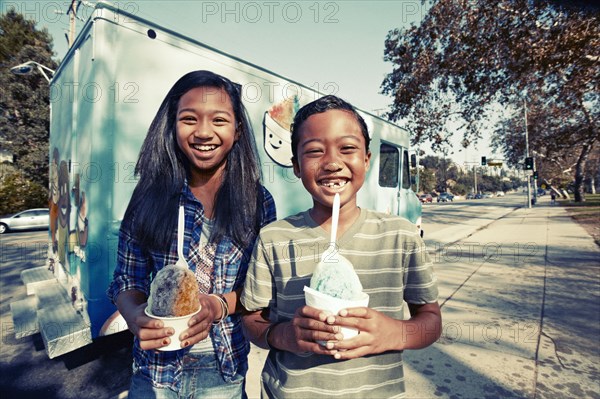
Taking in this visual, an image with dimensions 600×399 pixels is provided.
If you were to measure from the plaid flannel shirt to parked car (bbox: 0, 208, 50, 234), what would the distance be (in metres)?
18.3

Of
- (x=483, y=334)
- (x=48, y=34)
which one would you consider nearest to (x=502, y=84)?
(x=483, y=334)

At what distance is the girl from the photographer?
141 centimetres

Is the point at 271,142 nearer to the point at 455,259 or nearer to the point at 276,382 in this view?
the point at 276,382

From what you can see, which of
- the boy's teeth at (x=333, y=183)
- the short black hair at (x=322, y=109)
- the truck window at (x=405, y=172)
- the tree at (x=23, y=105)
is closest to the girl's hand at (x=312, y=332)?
the boy's teeth at (x=333, y=183)

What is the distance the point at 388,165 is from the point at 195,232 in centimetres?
581

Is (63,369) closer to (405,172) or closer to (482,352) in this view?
(482,352)

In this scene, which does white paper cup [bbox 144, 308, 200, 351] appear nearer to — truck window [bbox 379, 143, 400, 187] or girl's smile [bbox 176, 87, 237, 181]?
girl's smile [bbox 176, 87, 237, 181]

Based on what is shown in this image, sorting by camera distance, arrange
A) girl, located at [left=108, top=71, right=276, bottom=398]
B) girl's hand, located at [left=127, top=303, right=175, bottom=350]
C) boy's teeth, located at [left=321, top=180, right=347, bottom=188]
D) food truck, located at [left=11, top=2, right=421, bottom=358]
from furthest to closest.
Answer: food truck, located at [left=11, top=2, right=421, bottom=358] < girl, located at [left=108, top=71, right=276, bottom=398] < boy's teeth, located at [left=321, top=180, right=347, bottom=188] < girl's hand, located at [left=127, top=303, right=175, bottom=350]

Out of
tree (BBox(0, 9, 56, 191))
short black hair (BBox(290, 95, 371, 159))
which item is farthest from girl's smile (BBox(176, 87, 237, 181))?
tree (BBox(0, 9, 56, 191))

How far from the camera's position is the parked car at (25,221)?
1515 centimetres

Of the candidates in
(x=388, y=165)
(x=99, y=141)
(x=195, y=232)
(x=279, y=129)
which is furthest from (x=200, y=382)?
(x=388, y=165)

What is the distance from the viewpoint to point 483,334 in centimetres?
374

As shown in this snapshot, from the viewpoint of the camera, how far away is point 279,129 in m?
4.18

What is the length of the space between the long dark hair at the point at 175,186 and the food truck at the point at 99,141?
1466 mm
